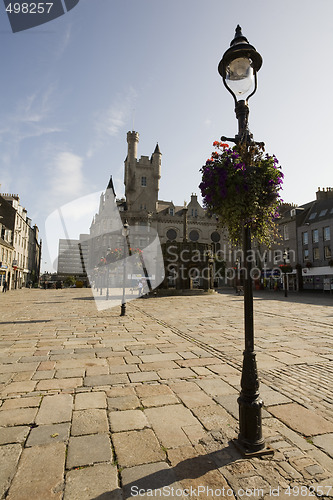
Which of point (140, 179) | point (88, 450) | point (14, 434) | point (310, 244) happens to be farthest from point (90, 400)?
point (140, 179)

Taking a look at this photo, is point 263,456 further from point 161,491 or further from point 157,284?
point 157,284

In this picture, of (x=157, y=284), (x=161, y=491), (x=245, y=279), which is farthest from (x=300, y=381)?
(x=157, y=284)

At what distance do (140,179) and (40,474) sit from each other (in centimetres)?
6121

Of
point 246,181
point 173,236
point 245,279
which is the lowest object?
point 245,279

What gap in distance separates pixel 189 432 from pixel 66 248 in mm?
143981

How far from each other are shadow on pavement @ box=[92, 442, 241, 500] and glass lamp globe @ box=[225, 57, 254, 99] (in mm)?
4047

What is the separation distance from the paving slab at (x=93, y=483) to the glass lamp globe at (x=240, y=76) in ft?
14.1

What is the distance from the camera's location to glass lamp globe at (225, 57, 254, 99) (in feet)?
11.1

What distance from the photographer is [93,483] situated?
2428mm

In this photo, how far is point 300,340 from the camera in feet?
26.1

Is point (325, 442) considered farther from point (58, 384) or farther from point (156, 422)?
point (58, 384)

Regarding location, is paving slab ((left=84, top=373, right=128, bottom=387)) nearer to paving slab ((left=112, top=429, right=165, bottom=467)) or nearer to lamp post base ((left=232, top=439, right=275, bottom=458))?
paving slab ((left=112, top=429, right=165, bottom=467))

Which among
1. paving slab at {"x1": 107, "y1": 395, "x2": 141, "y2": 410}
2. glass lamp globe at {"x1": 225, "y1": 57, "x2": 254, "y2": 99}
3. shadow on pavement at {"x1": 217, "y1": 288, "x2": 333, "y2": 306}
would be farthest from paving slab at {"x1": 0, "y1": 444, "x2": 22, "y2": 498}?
shadow on pavement at {"x1": 217, "y1": 288, "x2": 333, "y2": 306}

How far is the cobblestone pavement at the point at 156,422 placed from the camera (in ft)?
8.00
